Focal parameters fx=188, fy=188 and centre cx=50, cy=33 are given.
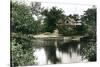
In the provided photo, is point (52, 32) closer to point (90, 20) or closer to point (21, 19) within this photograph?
point (21, 19)

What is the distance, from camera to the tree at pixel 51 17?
255 centimetres

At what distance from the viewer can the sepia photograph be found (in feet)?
7.90

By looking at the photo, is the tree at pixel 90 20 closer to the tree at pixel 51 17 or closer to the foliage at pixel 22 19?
the tree at pixel 51 17

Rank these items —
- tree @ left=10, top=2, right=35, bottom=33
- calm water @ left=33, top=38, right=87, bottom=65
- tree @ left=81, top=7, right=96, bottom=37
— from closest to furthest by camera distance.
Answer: tree @ left=10, top=2, right=35, bottom=33 < calm water @ left=33, top=38, right=87, bottom=65 < tree @ left=81, top=7, right=96, bottom=37

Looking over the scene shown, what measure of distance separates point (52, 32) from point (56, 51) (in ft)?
0.88

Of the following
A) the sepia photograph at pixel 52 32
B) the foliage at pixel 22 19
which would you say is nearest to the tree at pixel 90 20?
the sepia photograph at pixel 52 32

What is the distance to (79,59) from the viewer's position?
8.84 feet

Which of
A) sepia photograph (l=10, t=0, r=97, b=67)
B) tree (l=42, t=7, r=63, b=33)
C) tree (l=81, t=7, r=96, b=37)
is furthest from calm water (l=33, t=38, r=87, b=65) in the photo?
tree (l=81, t=7, r=96, b=37)

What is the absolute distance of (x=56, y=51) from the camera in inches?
102

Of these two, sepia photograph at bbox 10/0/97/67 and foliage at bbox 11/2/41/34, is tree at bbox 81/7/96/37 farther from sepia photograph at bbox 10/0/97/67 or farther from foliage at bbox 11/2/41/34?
foliage at bbox 11/2/41/34

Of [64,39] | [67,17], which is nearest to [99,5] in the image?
[67,17]

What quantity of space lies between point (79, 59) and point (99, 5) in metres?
0.87
